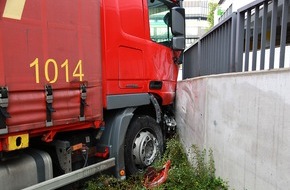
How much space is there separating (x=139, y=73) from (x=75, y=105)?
1.35 metres

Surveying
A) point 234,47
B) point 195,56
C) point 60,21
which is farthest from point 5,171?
point 195,56

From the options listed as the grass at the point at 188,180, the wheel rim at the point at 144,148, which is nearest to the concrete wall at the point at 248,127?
the grass at the point at 188,180

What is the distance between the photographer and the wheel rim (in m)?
4.01

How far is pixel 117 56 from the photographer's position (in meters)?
3.61

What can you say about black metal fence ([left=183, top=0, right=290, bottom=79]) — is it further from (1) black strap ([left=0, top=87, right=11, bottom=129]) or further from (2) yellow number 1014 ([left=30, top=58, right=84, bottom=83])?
Result: (1) black strap ([left=0, top=87, right=11, bottom=129])

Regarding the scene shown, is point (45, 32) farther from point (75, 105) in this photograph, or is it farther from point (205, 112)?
point (205, 112)

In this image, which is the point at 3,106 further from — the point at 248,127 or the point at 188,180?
the point at 188,180

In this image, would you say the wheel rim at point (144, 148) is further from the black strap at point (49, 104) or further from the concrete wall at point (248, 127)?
the black strap at point (49, 104)

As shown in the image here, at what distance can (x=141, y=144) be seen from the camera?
4059mm

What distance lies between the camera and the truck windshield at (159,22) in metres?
4.48

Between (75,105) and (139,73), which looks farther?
(139,73)

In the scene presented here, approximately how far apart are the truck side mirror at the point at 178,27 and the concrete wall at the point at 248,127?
115 centimetres

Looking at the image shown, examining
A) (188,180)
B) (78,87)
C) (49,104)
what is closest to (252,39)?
(188,180)

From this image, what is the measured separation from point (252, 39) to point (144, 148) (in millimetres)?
2115
